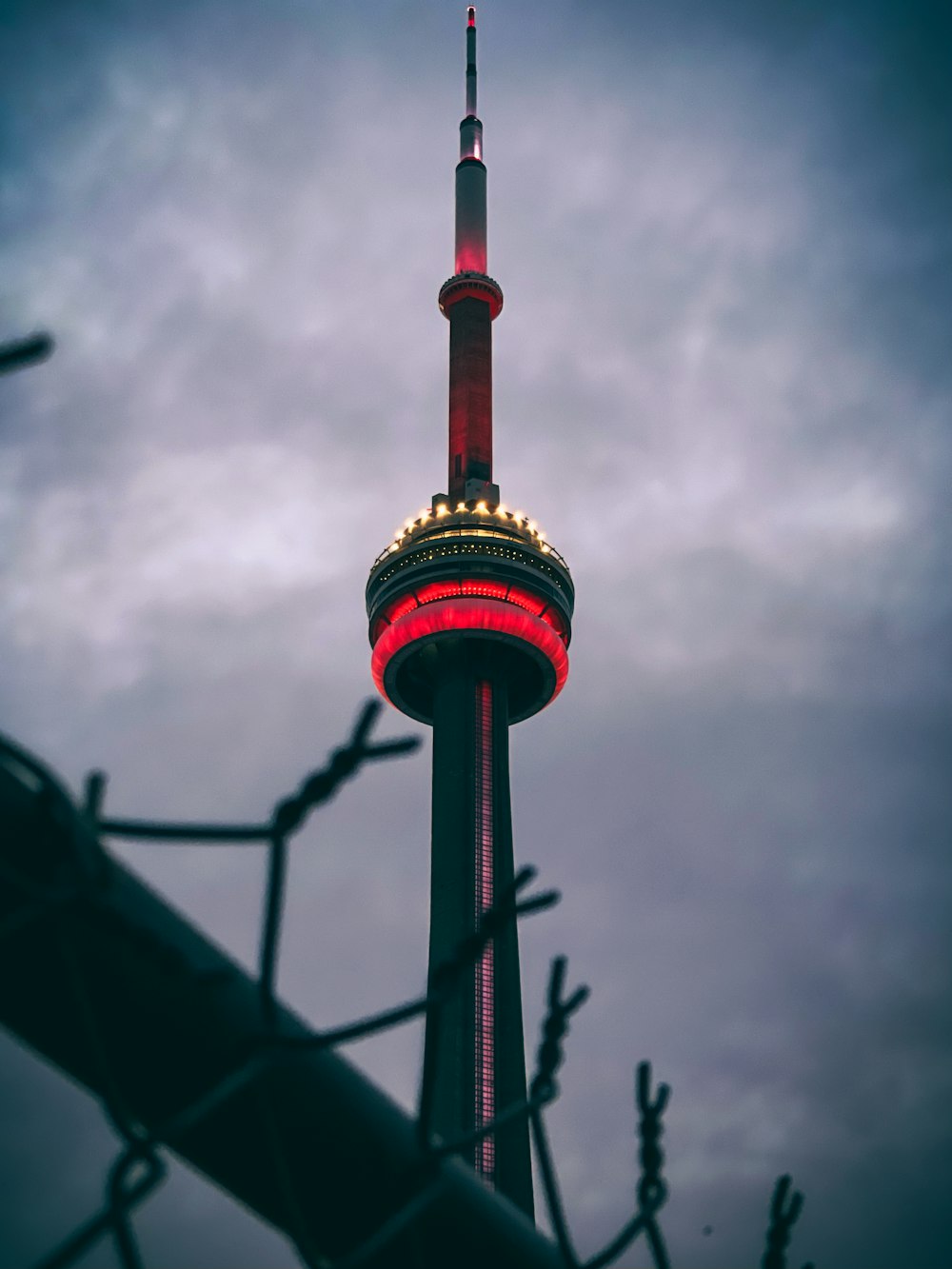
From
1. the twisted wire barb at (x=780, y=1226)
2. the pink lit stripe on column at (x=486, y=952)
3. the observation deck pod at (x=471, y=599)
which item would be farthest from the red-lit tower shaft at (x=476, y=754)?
the twisted wire barb at (x=780, y=1226)

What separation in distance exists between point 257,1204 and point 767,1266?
7.54 ft


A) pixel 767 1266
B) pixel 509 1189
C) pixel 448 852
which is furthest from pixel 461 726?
pixel 767 1266

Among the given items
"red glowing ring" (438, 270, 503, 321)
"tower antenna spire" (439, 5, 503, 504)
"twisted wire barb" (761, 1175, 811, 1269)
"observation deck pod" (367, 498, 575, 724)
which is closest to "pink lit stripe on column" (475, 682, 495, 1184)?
"observation deck pod" (367, 498, 575, 724)

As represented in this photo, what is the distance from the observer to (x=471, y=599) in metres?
75.8

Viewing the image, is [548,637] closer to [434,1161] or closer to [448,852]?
[448,852]

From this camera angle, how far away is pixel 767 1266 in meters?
5.34

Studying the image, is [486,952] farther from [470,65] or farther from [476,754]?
[470,65]

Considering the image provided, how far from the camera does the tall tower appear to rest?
65.1 m

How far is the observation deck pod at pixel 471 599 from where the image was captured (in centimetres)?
7600

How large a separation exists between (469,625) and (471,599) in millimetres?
1541

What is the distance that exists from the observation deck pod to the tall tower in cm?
9

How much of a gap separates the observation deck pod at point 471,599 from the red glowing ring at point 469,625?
2.2 inches

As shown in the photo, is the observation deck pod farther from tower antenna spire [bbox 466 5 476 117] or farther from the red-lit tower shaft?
tower antenna spire [bbox 466 5 476 117]

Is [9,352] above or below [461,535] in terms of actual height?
below
